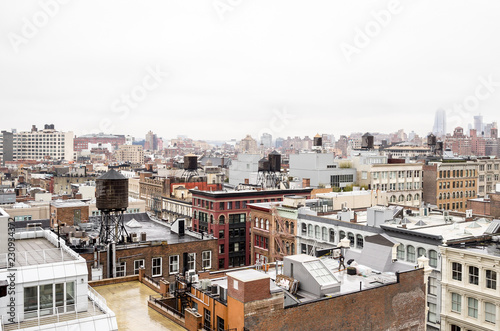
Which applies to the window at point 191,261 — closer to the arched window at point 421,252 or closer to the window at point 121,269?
the window at point 121,269

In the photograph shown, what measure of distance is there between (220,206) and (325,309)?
5164 centimetres

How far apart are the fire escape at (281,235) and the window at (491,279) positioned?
92.3 feet

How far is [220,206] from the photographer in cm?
8175

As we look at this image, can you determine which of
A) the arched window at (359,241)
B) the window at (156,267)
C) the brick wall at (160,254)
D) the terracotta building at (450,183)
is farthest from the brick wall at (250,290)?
the terracotta building at (450,183)

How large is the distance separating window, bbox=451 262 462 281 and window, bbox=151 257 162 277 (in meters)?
30.8

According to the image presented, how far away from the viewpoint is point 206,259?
5856 cm

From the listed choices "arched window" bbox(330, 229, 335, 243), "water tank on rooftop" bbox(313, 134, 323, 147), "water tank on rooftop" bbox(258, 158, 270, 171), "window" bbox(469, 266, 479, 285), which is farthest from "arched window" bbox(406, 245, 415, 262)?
"water tank on rooftop" bbox(313, 134, 323, 147)

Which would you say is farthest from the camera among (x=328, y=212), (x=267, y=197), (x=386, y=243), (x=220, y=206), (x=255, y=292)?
(x=267, y=197)

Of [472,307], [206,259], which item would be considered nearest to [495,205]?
[472,307]

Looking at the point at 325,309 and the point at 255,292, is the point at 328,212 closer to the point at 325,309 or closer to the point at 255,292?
the point at 325,309

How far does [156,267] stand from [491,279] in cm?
3413

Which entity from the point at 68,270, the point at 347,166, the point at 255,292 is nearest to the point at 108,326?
the point at 68,270

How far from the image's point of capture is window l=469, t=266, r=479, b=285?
137 feet

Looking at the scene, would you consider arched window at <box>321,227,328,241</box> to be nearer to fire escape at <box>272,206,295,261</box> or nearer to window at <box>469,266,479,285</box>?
fire escape at <box>272,206,295,261</box>
